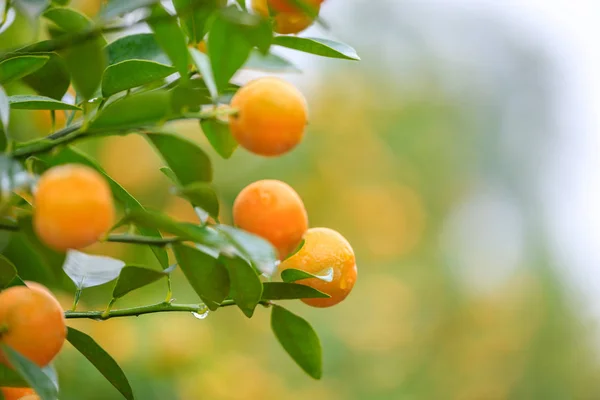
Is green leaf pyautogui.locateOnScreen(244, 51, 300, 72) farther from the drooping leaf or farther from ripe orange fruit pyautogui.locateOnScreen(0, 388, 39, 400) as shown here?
ripe orange fruit pyautogui.locateOnScreen(0, 388, 39, 400)

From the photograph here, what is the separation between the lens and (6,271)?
420 mm

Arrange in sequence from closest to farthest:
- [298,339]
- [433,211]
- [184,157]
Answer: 1. [184,157]
2. [298,339]
3. [433,211]

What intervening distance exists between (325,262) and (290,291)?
0.04 m

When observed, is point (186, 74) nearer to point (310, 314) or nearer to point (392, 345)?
point (310, 314)

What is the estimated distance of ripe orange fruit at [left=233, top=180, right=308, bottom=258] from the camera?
0.41 m

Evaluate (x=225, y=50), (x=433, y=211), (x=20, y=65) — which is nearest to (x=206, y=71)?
(x=225, y=50)

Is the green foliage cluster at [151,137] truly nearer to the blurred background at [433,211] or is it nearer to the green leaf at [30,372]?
the green leaf at [30,372]

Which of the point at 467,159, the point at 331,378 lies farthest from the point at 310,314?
the point at 467,159

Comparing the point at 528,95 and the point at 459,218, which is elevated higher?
the point at 528,95

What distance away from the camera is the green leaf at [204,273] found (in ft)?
1.38

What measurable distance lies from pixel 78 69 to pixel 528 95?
4.63m

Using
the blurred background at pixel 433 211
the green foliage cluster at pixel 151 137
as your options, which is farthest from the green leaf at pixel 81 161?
the blurred background at pixel 433 211

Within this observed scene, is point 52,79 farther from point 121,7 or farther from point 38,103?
point 121,7

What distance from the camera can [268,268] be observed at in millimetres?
348
